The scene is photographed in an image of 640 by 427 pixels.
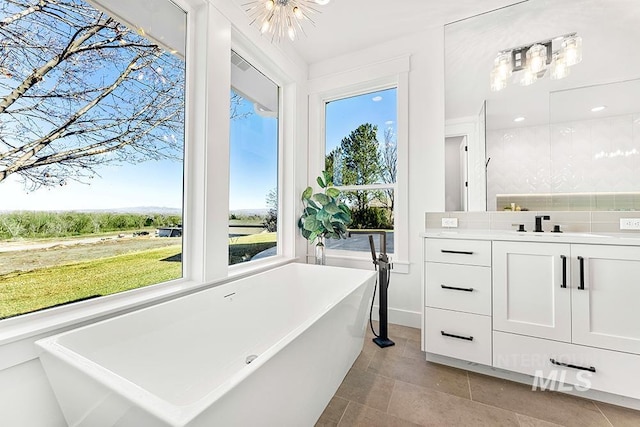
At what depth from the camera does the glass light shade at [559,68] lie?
6.91ft

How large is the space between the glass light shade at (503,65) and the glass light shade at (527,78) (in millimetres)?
108

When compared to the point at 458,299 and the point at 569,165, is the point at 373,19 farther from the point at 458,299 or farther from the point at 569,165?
the point at 458,299

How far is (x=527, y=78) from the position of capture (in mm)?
2223

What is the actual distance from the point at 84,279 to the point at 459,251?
7.57ft

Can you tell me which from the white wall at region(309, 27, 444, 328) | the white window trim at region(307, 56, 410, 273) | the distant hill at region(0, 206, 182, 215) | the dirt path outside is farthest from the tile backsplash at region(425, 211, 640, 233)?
the dirt path outside

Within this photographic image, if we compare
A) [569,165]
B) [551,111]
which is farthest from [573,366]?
[551,111]

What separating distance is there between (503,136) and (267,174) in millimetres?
2214

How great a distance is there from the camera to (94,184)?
141 centimetres

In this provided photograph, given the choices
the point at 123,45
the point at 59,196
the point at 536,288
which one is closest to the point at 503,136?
the point at 536,288

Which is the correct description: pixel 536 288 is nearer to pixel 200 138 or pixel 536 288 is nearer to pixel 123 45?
pixel 200 138

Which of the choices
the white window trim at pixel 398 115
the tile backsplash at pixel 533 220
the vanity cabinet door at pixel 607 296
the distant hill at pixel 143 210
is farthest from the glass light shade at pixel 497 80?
the distant hill at pixel 143 210

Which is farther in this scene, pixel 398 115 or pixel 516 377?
pixel 398 115

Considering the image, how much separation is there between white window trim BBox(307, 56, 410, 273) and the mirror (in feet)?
1.39

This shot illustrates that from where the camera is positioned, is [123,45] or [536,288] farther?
[536,288]
